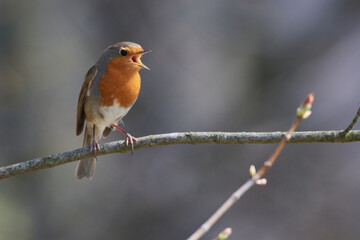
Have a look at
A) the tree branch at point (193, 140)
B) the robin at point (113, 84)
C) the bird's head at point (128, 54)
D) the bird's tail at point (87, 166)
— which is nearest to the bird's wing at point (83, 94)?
the robin at point (113, 84)

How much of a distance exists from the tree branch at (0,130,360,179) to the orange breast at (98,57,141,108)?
0.72m

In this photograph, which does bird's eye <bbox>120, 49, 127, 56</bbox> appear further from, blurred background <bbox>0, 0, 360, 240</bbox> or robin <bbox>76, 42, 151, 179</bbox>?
blurred background <bbox>0, 0, 360, 240</bbox>

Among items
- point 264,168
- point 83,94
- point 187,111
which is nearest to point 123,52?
point 83,94

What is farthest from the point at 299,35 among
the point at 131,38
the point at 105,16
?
the point at 105,16

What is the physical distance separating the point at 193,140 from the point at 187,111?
138 inches

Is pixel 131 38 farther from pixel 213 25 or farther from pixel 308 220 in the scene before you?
pixel 308 220

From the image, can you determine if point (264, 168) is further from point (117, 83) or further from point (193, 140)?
point (117, 83)

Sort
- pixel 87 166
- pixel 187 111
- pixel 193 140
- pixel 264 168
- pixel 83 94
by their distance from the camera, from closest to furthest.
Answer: pixel 264 168, pixel 193 140, pixel 83 94, pixel 87 166, pixel 187 111

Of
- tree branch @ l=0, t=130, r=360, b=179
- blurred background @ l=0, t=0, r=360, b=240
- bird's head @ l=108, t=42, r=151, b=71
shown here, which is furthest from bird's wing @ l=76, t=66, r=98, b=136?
blurred background @ l=0, t=0, r=360, b=240

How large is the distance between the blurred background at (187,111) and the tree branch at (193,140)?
3084 mm

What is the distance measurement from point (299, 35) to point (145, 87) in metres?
2.31

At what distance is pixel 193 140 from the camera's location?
2.91 m

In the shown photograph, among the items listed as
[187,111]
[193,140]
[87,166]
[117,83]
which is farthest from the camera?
[187,111]

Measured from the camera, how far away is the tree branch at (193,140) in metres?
2.75
